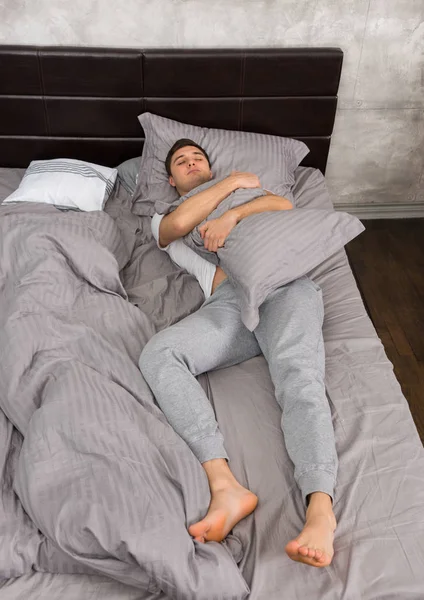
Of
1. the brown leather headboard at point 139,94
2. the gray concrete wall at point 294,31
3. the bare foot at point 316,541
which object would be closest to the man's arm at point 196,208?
the brown leather headboard at point 139,94

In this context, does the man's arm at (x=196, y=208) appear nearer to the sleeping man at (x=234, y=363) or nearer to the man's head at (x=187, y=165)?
the sleeping man at (x=234, y=363)

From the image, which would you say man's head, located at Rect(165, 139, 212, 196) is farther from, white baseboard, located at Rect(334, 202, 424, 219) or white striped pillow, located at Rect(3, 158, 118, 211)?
white baseboard, located at Rect(334, 202, 424, 219)

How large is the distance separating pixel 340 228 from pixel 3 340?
102cm

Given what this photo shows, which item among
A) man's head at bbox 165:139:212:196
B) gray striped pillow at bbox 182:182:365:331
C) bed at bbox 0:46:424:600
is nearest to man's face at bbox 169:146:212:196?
man's head at bbox 165:139:212:196

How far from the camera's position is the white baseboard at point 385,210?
302 cm

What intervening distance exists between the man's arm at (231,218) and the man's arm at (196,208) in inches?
2.8

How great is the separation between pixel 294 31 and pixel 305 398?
166 cm

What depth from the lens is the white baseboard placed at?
119 inches

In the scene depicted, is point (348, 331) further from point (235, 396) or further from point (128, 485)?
point (128, 485)

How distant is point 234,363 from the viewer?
1762 mm

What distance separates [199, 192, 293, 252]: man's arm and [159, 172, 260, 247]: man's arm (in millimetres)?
71

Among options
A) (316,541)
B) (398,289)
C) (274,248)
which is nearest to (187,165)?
(274,248)

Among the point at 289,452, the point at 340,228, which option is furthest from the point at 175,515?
the point at 340,228

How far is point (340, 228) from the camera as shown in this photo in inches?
73.7
